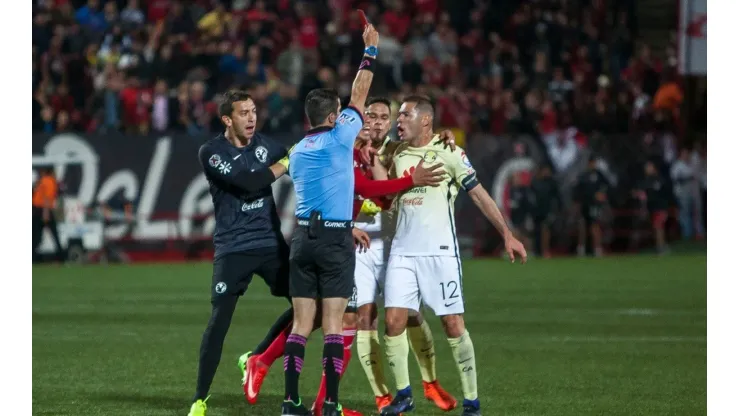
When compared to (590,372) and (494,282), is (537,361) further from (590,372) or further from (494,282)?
(494,282)

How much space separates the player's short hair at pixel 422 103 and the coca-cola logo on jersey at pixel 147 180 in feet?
49.0

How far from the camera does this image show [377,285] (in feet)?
29.7

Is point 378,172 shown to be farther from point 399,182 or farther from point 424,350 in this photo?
point 424,350

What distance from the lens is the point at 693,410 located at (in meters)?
8.74

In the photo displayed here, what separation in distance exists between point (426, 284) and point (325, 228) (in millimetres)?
960

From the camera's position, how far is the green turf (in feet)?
30.0

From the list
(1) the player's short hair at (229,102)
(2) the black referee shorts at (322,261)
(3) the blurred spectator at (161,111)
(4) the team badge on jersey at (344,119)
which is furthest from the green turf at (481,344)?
(3) the blurred spectator at (161,111)

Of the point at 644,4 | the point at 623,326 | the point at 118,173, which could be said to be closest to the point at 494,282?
the point at 623,326

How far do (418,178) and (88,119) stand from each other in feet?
55.7

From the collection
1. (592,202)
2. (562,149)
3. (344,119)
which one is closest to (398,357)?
(344,119)

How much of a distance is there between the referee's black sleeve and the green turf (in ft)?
5.41

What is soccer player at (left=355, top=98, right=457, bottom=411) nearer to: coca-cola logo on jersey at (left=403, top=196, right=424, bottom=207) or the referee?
coca-cola logo on jersey at (left=403, top=196, right=424, bottom=207)

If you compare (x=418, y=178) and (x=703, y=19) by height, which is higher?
(x=703, y=19)

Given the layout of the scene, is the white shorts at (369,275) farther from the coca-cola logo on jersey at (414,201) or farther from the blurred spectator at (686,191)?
the blurred spectator at (686,191)
